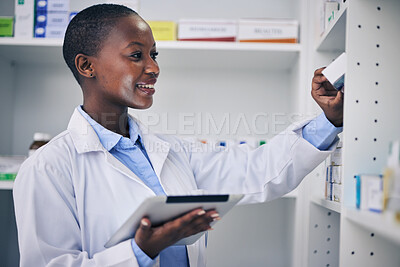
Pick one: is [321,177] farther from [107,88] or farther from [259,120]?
[107,88]

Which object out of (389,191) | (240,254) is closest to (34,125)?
(240,254)

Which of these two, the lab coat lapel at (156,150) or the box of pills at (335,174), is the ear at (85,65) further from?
the box of pills at (335,174)

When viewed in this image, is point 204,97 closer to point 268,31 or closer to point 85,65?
point 268,31

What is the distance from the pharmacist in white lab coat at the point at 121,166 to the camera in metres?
0.95

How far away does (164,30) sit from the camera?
5.12 ft

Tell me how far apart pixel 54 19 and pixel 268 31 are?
0.84 metres

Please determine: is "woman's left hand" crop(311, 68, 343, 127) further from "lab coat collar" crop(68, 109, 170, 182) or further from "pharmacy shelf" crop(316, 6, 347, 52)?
"lab coat collar" crop(68, 109, 170, 182)

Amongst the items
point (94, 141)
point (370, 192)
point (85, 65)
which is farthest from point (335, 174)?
point (85, 65)

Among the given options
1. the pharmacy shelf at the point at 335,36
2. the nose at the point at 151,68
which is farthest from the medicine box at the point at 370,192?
the nose at the point at 151,68

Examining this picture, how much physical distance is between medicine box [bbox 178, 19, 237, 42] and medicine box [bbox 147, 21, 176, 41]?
0.03 meters

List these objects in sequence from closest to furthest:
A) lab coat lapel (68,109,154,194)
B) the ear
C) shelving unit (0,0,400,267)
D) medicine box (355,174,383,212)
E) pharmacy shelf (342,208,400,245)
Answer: pharmacy shelf (342,208,400,245)
medicine box (355,174,383,212)
lab coat lapel (68,109,154,194)
the ear
shelving unit (0,0,400,267)

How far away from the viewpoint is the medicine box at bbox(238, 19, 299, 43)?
1.55 metres

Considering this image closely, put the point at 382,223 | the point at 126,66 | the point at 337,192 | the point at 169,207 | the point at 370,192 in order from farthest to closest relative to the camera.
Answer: the point at 126,66
the point at 337,192
the point at 169,207
the point at 370,192
the point at 382,223
